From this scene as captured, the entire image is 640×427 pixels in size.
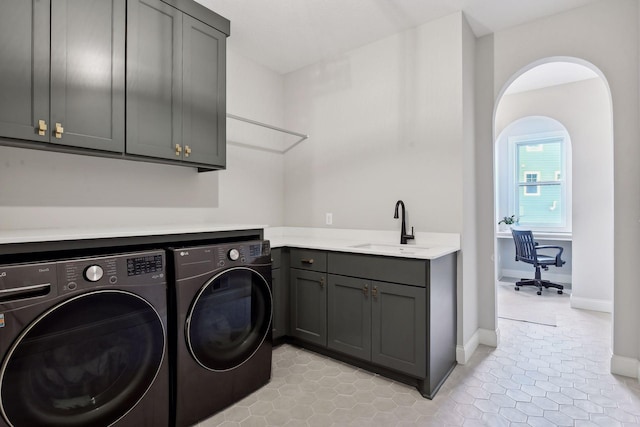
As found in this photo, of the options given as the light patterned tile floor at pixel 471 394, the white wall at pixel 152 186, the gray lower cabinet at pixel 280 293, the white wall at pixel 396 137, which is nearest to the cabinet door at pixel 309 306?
the gray lower cabinet at pixel 280 293

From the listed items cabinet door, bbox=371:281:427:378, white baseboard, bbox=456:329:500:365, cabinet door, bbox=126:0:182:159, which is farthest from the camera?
white baseboard, bbox=456:329:500:365

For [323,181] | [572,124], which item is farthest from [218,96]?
[572,124]

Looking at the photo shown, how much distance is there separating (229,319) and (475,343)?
6.83 ft

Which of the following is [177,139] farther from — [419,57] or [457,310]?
[457,310]

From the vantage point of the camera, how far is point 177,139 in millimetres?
2209

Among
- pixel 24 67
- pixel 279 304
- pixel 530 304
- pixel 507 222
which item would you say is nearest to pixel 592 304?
pixel 530 304

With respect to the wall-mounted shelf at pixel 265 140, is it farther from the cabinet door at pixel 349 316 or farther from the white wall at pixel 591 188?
the white wall at pixel 591 188

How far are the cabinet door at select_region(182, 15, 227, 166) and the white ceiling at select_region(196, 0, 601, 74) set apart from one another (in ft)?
0.95

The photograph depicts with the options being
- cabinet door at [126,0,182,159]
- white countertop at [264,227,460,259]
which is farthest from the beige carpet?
cabinet door at [126,0,182,159]

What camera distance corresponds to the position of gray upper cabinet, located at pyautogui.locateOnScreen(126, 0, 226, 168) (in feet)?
6.52

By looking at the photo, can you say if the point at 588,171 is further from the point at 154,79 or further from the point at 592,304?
the point at 154,79

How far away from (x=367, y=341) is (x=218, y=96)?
2.05 metres

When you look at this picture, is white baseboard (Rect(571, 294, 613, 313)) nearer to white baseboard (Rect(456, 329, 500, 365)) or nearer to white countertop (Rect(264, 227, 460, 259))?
white baseboard (Rect(456, 329, 500, 365))

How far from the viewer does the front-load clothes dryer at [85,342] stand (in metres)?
1.26
